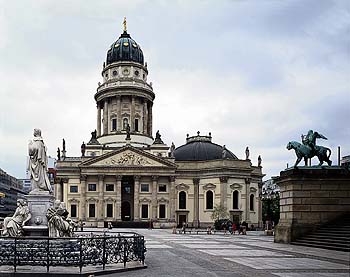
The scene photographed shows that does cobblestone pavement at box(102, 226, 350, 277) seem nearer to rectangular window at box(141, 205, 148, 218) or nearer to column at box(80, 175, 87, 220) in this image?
rectangular window at box(141, 205, 148, 218)

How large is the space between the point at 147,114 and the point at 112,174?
1859 centimetres

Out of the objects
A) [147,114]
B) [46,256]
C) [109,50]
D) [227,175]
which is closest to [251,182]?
[227,175]

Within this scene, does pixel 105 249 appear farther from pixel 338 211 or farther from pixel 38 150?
pixel 338 211

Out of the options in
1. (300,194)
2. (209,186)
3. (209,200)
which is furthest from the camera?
(209,200)

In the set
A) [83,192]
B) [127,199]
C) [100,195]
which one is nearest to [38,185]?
[100,195]

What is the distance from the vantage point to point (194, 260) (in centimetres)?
2223

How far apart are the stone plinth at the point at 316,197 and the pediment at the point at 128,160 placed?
6069 cm

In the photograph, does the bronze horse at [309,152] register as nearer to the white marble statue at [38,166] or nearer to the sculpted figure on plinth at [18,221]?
the white marble statue at [38,166]

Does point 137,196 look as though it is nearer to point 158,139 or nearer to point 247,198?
point 158,139

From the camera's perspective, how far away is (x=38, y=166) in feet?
70.5

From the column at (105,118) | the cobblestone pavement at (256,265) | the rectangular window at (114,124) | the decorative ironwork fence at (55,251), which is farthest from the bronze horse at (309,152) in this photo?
the column at (105,118)

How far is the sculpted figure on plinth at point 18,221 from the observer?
20.1 metres

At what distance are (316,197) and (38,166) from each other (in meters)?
19.1

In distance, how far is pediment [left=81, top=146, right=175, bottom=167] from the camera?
92.8 metres
